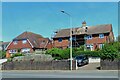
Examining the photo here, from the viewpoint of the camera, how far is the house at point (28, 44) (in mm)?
70875

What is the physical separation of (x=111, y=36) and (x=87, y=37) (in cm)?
521

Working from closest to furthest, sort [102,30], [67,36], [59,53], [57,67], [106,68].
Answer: [106,68] < [57,67] < [59,53] < [102,30] < [67,36]

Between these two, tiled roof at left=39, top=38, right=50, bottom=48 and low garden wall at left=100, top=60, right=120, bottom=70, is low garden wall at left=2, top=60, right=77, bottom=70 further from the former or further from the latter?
tiled roof at left=39, top=38, right=50, bottom=48

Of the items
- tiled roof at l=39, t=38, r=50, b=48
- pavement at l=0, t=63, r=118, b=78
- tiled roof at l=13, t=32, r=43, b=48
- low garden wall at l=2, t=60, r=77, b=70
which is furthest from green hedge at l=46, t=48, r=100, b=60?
pavement at l=0, t=63, r=118, b=78

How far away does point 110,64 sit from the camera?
33469mm

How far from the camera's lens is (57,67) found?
3747 centimetres

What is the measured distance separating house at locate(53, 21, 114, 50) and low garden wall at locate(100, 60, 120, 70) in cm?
2517

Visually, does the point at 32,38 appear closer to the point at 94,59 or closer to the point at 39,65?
the point at 94,59

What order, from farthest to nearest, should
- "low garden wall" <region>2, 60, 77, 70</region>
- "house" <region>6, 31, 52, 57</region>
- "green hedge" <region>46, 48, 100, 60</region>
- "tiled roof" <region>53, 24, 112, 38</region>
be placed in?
"house" <region>6, 31, 52, 57</region> < "tiled roof" <region>53, 24, 112, 38</region> < "green hedge" <region>46, 48, 100, 60</region> < "low garden wall" <region>2, 60, 77, 70</region>

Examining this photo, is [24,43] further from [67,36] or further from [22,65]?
[22,65]

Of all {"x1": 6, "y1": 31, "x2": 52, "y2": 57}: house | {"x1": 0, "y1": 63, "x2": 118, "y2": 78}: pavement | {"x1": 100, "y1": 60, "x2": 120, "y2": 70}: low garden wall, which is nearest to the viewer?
{"x1": 0, "y1": 63, "x2": 118, "y2": 78}: pavement

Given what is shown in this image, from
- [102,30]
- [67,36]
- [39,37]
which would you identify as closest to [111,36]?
[102,30]

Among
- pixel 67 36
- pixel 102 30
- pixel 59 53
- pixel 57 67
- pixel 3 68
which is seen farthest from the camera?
pixel 67 36

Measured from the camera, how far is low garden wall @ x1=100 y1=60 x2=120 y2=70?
33125 millimetres
